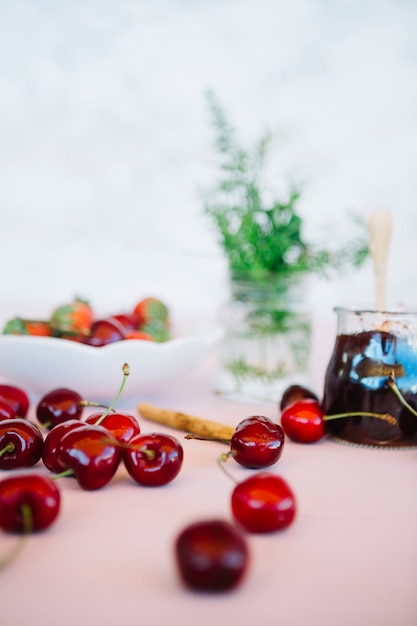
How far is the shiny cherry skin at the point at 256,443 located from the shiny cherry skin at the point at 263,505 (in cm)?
15

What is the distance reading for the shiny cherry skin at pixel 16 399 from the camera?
92 cm

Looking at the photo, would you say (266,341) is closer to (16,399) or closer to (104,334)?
(104,334)

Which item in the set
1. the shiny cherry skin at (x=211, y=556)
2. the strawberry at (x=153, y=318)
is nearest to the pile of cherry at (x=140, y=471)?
the shiny cherry skin at (x=211, y=556)

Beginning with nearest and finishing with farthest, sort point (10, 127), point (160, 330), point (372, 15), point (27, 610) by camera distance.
A: point (27, 610) < point (160, 330) < point (372, 15) < point (10, 127)

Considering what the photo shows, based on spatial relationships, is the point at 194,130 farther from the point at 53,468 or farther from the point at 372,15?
the point at 53,468

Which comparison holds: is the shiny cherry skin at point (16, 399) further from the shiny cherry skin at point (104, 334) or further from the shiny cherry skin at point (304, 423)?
the shiny cherry skin at point (304, 423)

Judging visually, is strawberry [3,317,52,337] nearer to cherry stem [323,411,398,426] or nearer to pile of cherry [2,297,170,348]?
pile of cherry [2,297,170,348]

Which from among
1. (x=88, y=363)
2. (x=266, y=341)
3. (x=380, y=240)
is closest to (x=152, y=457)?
(x=88, y=363)

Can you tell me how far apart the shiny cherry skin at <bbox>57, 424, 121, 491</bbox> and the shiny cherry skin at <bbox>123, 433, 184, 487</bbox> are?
0.08ft

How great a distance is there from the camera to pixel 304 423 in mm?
866

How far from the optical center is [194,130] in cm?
283

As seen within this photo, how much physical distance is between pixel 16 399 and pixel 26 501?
1.35ft

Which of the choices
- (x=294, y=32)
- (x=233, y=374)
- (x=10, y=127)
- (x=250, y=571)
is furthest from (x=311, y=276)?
(x=10, y=127)

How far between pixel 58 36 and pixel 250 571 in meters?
2.79
